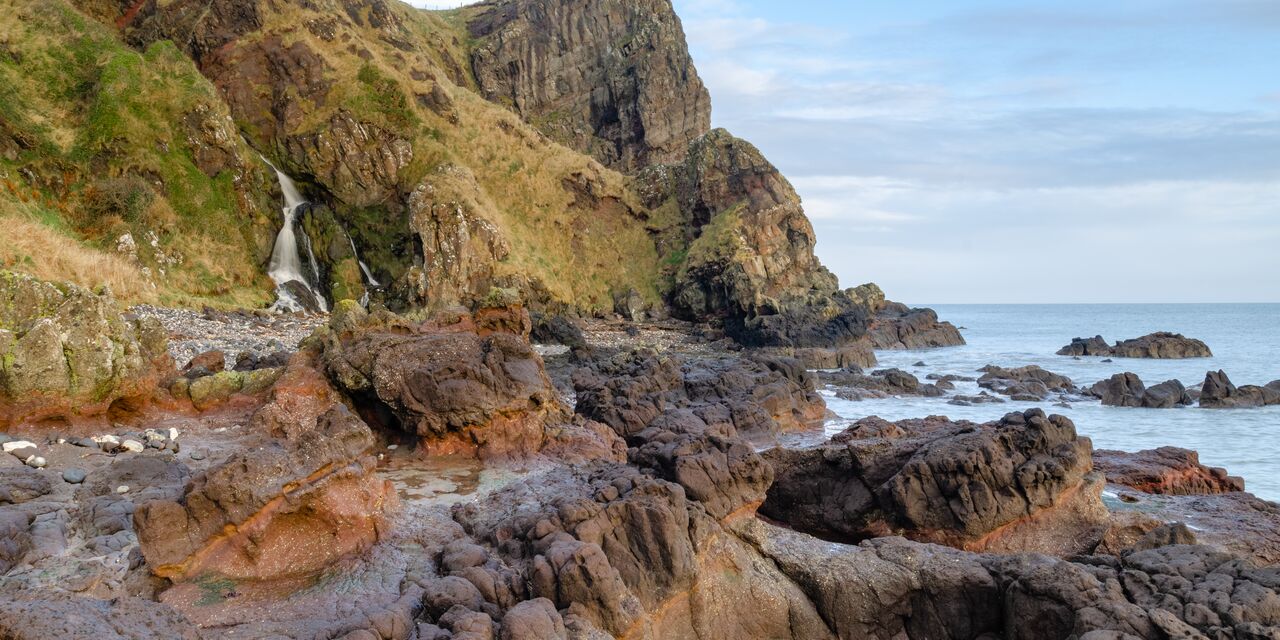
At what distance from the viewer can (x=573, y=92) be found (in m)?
85.2

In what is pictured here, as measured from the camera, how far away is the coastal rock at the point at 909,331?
5619cm

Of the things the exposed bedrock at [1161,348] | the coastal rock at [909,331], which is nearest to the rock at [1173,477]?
the coastal rock at [909,331]

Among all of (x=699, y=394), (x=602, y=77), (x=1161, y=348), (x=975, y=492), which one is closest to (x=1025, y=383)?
(x=699, y=394)

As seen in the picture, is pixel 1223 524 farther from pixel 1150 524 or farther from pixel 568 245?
pixel 568 245

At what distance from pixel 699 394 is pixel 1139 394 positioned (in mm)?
19737

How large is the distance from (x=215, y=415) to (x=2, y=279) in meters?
3.64

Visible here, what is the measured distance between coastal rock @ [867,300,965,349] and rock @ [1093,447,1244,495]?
39166 millimetres

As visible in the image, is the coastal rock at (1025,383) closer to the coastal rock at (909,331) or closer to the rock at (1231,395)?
the rock at (1231,395)

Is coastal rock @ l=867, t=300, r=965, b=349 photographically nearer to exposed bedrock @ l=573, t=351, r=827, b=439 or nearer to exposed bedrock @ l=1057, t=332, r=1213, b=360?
exposed bedrock @ l=1057, t=332, r=1213, b=360

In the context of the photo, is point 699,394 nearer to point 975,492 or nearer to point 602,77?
point 975,492

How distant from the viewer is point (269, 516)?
7.60 m

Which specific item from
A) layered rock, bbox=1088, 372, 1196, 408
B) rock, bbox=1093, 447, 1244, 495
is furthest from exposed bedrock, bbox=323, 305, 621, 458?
layered rock, bbox=1088, 372, 1196, 408

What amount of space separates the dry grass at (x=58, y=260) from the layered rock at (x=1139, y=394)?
34.9m

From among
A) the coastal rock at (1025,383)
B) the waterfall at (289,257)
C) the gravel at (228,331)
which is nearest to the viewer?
the gravel at (228,331)
